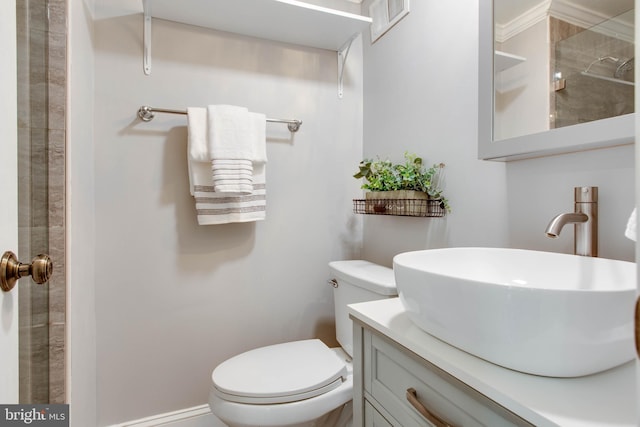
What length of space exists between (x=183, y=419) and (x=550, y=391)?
4.95 feet

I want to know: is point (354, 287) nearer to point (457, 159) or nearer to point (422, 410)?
point (457, 159)

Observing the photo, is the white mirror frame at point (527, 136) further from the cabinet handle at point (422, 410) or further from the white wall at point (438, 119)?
the cabinet handle at point (422, 410)

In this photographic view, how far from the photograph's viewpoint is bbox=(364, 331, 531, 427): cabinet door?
0.48 m

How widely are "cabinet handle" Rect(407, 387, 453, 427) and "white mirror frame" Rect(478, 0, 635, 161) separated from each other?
2.09ft

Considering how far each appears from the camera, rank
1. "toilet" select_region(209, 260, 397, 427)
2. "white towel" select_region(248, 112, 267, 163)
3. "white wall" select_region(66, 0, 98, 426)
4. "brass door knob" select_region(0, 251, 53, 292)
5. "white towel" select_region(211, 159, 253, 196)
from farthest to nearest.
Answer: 1. "white towel" select_region(248, 112, 267, 163)
2. "white towel" select_region(211, 159, 253, 196)
3. "toilet" select_region(209, 260, 397, 427)
4. "white wall" select_region(66, 0, 98, 426)
5. "brass door knob" select_region(0, 251, 53, 292)

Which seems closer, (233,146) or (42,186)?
(42,186)

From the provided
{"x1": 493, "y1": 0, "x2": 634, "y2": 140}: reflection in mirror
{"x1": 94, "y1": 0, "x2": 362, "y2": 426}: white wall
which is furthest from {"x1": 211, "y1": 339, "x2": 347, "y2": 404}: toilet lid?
{"x1": 493, "y1": 0, "x2": 634, "y2": 140}: reflection in mirror

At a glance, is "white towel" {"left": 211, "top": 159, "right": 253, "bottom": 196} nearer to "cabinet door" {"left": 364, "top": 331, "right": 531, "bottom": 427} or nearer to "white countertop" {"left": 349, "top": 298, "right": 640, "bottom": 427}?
"cabinet door" {"left": 364, "top": 331, "right": 531, "bottom": 427}

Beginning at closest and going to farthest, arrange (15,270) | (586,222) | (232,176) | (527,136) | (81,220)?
(15,270)
(586,222)
(527,136)
(81,220)
(232,176)

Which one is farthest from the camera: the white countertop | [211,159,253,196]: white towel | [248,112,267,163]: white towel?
[248,112,267,163]: white towel

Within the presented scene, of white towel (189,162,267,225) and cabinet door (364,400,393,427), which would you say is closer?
cabinet door (364,400,393,427)

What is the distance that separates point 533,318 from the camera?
436mm

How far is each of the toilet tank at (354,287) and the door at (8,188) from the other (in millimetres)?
978

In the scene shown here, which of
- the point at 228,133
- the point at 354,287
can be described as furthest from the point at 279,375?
the point at 228,133
